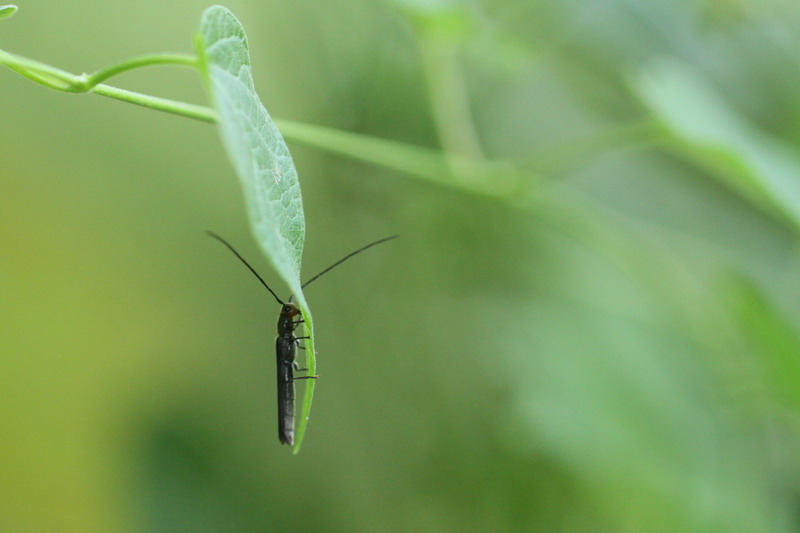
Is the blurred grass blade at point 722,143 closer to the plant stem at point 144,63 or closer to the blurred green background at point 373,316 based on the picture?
the blurred green background at point 373,316

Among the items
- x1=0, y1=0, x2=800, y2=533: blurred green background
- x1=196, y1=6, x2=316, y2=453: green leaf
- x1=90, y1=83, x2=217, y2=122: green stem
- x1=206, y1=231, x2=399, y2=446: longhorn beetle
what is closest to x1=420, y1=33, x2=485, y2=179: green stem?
x1=0, y1=0, x2=800, y2=533: blurred green background

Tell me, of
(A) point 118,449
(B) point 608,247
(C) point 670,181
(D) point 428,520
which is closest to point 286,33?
(B) point 608,247

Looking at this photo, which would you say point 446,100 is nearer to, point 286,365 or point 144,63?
point 286,365

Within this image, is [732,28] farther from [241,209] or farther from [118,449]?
[118,449]

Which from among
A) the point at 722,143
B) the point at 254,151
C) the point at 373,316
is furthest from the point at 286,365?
the point at 254,151

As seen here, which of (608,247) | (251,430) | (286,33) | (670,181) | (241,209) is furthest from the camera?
(670,181)

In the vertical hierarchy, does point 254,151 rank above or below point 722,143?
below

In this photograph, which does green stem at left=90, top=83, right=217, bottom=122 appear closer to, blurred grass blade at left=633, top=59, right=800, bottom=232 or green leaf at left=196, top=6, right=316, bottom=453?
green leaf at left=196, top=6, right=316, bottom=453
